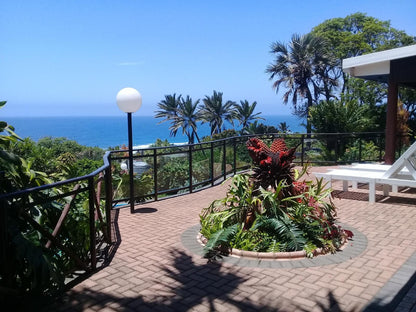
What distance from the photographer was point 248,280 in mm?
3877

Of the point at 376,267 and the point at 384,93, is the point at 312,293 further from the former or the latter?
the point at 384,93

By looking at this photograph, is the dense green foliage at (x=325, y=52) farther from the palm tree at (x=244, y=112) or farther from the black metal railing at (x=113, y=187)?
the black metal railing at (x=113, y=187)

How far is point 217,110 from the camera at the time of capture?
146ft

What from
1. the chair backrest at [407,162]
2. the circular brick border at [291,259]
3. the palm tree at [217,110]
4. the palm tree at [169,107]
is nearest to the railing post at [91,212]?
the circular brick border at [291,259]

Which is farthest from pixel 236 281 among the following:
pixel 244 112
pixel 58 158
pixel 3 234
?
pixel 244 112

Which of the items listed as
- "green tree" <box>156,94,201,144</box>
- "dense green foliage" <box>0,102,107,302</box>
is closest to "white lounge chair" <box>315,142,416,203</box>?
"dense green foliage" <box>0,102,107,302</box>

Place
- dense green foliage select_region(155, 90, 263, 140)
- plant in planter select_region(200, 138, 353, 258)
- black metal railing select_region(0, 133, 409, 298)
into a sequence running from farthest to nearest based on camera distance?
dense green foliage select_region(155, 90, 263, 140)
plant in planter select_region(200, 138, 353, 258)
black metal railing select_region(0, 133, 409, 298)

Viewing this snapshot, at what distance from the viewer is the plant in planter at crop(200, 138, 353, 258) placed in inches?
184

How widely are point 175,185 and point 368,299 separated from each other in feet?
18.4

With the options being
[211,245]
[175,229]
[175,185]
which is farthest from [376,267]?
[175,185]

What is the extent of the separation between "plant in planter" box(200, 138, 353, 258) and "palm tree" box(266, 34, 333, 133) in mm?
29379

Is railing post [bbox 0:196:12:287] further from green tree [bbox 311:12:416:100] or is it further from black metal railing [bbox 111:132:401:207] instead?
green tree [bbox 311:12:416:100]

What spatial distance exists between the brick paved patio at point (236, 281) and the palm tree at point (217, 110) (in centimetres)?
3936

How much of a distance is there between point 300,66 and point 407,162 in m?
27.3
